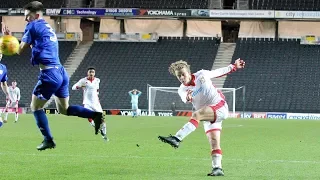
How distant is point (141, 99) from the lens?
45125 millimetres

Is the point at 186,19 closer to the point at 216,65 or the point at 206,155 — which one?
the point at 216,65

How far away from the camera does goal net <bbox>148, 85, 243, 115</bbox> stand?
139 ft

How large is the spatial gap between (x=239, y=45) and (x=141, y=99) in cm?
895

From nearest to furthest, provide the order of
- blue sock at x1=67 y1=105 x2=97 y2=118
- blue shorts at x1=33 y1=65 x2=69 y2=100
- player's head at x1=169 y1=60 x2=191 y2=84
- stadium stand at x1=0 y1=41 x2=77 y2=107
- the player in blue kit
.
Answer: player's head at x1=169 y1=60 x2=191 y2=84
the player in blue kit
blue shorts at x1=33 y1=65 x2=69 y2=100
blue sock at x1=67 y1=105 x2=97 y2=118
stadium stand at x1=0 y1=41 x2=77 y2=107

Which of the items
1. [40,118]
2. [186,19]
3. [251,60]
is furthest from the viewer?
[186,19]

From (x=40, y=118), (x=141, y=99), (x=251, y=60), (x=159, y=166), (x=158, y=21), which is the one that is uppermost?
(x=158, y=21)

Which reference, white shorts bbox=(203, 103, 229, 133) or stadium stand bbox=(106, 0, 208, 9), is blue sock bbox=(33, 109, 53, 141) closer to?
white shorts bbox=(203, 103, 229, 133)

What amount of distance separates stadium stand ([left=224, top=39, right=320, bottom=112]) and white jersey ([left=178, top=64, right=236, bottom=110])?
32.4 meters

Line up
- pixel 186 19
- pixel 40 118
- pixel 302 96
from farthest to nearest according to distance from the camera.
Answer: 1. pixel 186 19
2. pixel 302 96
3. pixel 40 118

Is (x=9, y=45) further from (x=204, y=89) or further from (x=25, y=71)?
(x=25, y=71)

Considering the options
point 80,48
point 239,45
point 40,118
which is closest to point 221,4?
point 239,45

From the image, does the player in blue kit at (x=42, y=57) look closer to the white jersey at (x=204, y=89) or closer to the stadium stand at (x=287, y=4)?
the white jersey at (x=204, y=89)

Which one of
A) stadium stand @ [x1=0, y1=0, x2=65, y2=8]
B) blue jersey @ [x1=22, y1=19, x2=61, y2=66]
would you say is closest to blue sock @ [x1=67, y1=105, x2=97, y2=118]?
blue jersey @ [x1=22, y1=19, x2=61, y2=66]

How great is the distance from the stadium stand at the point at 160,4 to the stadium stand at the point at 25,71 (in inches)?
177
